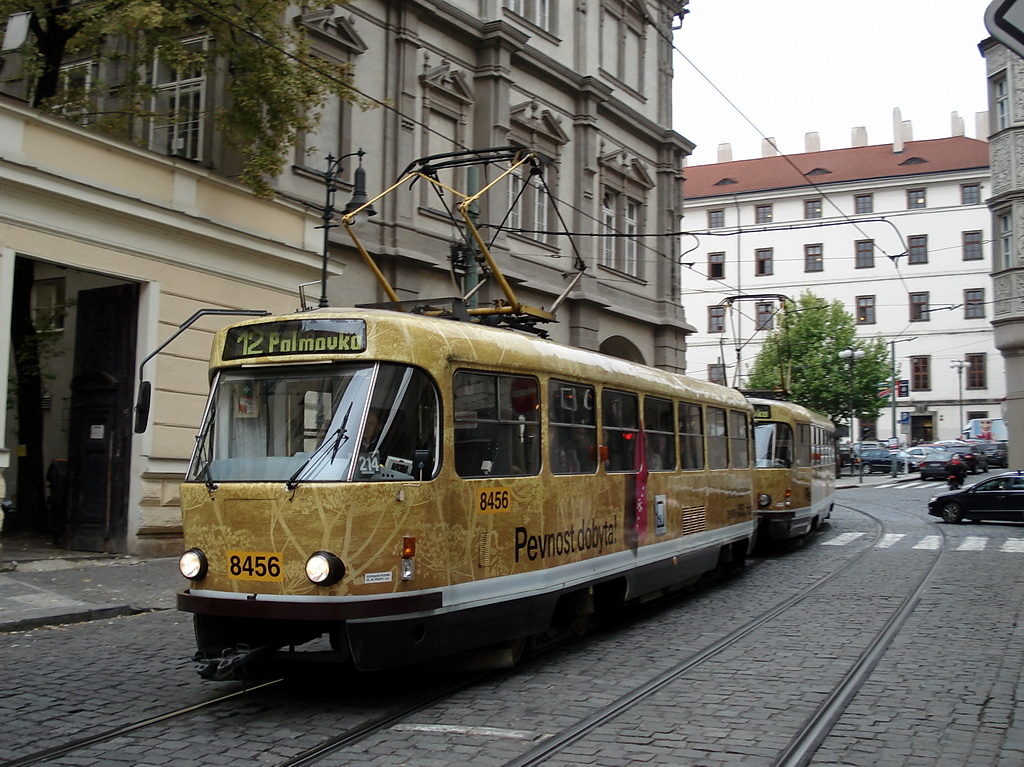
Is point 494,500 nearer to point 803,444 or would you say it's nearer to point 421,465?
point 421,465

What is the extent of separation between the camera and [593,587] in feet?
32.3

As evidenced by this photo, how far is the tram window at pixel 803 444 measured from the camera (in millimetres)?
19764

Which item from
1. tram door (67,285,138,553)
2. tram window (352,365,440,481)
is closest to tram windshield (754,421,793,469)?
tram door (67,285,138,553)

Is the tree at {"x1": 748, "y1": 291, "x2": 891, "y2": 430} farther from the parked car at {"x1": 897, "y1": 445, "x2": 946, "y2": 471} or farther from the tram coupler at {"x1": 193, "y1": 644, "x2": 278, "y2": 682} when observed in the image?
the tram coupler at {"x1": 193, "y1": 644, "x2": 278, "y2": 682}

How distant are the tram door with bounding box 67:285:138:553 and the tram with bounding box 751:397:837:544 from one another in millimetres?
10228

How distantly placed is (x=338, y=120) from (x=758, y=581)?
11.5 meters

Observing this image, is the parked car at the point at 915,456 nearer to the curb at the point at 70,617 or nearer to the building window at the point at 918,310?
the building window at the point at 918,310

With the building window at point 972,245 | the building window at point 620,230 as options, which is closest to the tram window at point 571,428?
the building window at point 620,230

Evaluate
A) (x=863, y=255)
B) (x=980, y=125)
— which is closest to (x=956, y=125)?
(x=980, y=125)

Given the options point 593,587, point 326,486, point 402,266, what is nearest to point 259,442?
point 326,486

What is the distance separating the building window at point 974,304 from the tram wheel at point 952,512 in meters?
47.1

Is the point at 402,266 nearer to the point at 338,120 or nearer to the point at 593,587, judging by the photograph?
the point at 338,120

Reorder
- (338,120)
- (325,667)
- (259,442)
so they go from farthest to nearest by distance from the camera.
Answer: (338,120) → (325,667) → (259,442)

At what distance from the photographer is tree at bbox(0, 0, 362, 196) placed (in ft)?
48.3
